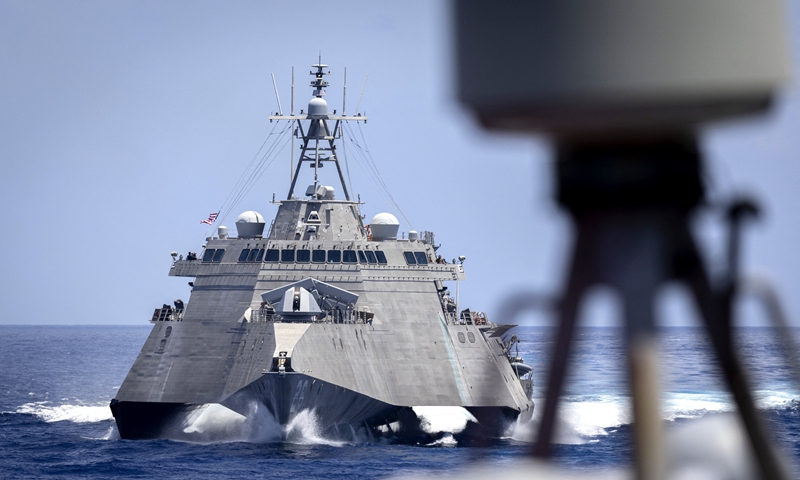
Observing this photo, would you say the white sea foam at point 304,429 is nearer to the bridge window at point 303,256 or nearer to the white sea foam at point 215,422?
the white sea foam at point 215,422

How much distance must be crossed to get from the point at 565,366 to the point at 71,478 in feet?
110

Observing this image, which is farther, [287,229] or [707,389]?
[707,389]

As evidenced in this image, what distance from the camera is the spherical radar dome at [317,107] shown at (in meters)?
47.3

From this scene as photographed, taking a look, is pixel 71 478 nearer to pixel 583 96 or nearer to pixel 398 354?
pixel 398 354

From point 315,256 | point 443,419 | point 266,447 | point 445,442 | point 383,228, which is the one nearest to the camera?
point 266,447

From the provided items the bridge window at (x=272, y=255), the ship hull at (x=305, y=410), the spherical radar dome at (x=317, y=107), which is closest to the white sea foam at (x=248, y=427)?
the ship hull at (x=305, y=410)

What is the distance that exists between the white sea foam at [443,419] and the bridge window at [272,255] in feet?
23.3

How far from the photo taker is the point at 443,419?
42.2 m

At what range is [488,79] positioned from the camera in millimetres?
3453

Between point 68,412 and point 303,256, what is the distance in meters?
20.1

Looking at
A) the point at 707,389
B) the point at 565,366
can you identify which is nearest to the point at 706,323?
the point at 565,366

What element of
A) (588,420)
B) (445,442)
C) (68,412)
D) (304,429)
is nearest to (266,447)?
(304,429)

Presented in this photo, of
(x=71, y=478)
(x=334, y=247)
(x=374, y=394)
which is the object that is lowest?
(x=71, y=478)

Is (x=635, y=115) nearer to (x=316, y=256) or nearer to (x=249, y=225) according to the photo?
(x=316, y=256)
